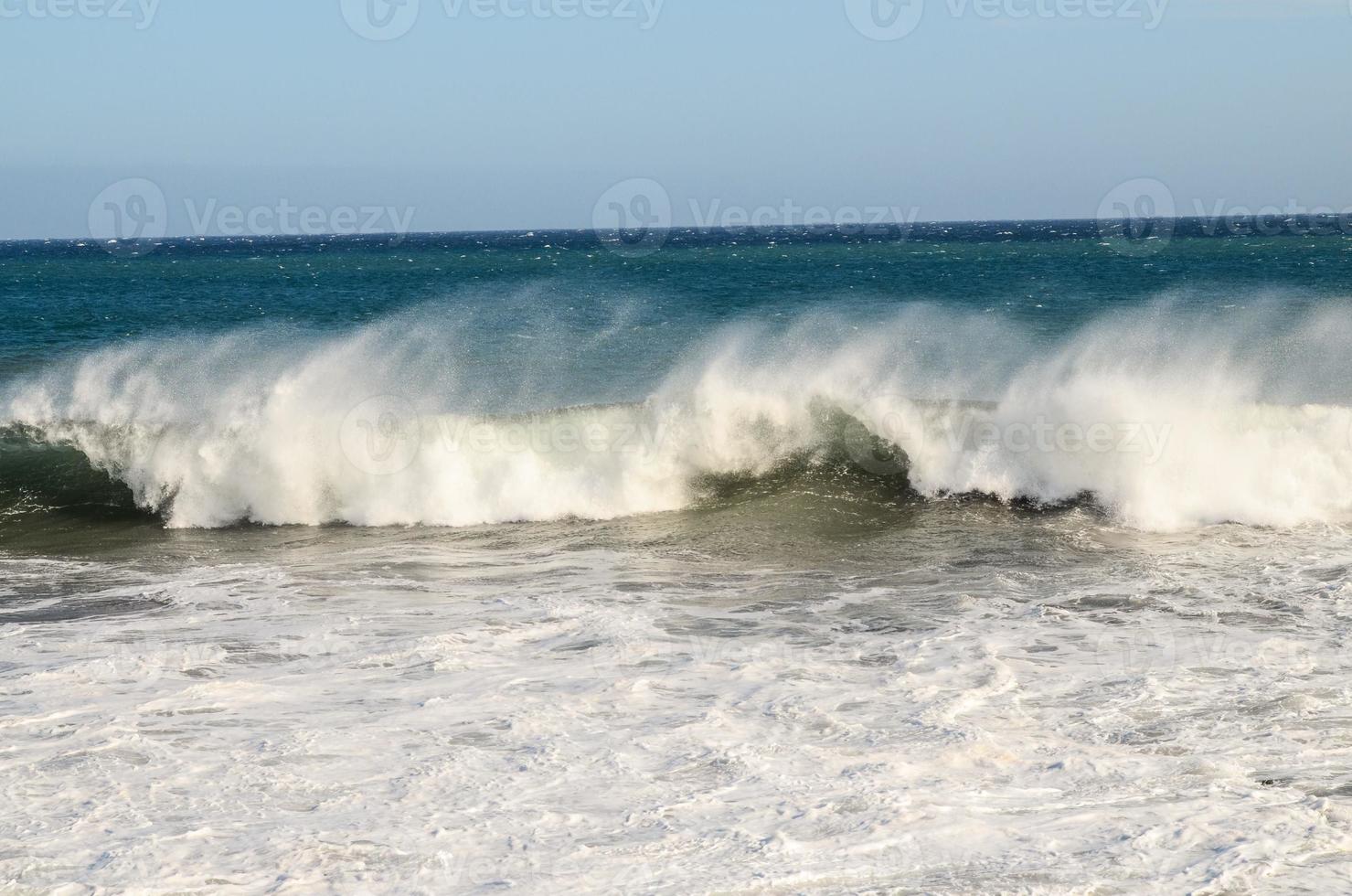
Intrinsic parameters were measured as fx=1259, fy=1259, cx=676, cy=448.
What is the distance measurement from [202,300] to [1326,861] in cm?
4610

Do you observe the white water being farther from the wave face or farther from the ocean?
the wave face

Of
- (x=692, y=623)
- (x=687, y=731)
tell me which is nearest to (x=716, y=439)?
(x=692, y=623)

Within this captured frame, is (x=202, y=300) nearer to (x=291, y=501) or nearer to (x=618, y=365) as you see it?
(x=618, y=365)

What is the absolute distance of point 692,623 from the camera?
26.1 ft

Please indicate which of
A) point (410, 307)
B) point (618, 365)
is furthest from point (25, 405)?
point (410, 307)

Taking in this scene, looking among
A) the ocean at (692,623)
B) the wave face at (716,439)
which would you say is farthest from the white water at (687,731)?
the wave face at (716,439)

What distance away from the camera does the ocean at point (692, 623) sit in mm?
4750

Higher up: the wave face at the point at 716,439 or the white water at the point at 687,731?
the wave face at the point at 716,439

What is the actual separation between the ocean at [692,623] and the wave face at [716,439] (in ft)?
0.18

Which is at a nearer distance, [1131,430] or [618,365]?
[1131,430]

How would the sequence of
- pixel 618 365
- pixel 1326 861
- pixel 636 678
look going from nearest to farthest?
pixel 1326 861 → pixel 636 678 → pixel 618 365

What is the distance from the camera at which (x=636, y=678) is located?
673 centimetres

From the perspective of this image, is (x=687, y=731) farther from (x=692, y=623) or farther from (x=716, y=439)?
(x=716, y=439)

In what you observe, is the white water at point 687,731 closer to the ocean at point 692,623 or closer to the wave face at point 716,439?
the ocean at point 692,623
